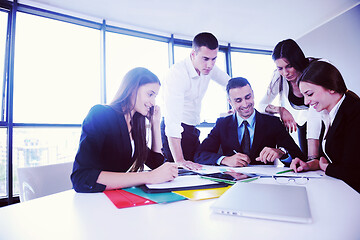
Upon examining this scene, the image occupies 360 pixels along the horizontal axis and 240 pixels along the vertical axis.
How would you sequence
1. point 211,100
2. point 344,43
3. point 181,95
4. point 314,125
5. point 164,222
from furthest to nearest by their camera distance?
point 211,100
point 344,43
point 181,95
point 314,125
point 164,222

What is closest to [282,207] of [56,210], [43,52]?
[56,210]

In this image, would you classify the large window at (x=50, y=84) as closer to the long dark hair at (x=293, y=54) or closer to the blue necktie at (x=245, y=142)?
the blue necktie at (x=245, y=142)

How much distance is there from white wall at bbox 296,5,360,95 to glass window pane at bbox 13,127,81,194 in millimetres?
4820

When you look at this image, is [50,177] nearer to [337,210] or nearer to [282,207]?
[282,207]

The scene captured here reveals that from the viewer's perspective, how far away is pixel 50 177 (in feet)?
4.04

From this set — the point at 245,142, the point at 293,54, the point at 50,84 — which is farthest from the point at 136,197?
the point at 50,84

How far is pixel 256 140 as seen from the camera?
5.80ft

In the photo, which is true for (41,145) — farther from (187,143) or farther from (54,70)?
(187,143)

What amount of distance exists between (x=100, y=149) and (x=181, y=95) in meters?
1.11

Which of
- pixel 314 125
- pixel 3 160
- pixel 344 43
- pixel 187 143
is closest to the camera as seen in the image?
pixel 314 125

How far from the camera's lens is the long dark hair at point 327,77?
133 cm

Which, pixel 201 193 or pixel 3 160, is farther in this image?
pixel 3 160

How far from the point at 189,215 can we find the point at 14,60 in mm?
3580

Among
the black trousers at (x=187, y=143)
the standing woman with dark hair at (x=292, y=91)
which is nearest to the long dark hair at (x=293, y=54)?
the standing woman with dark hair at (x=292, y=91)
